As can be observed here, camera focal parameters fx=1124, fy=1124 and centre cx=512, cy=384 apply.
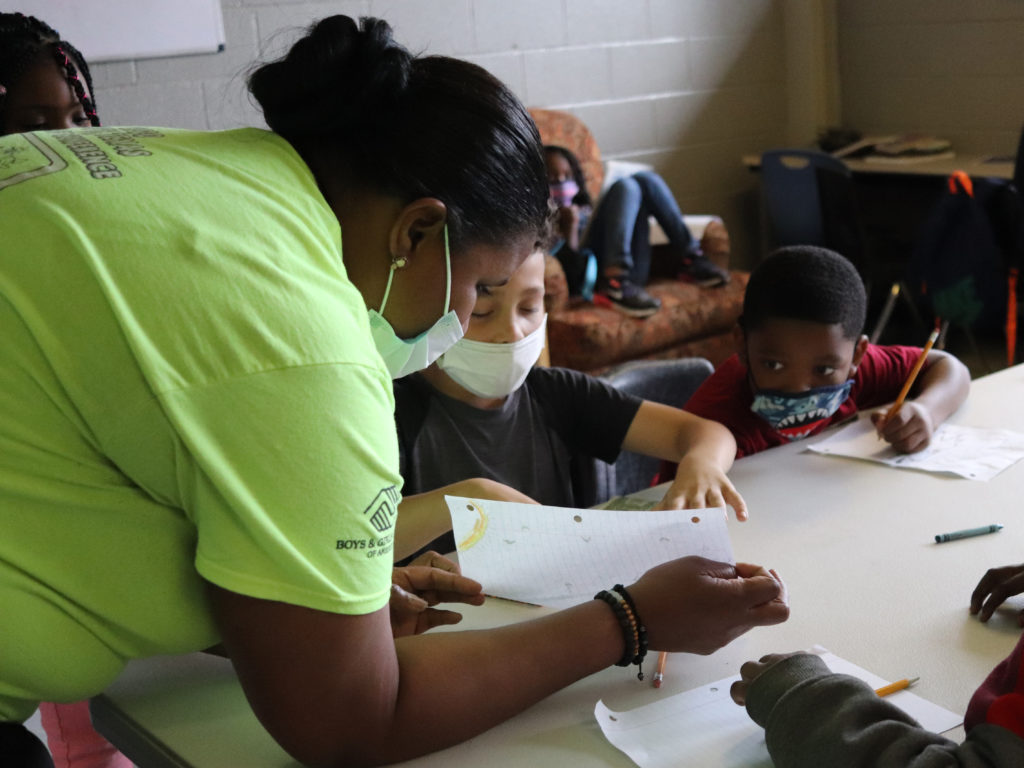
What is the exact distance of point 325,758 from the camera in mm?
861

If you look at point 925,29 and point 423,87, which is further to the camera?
point 925,29

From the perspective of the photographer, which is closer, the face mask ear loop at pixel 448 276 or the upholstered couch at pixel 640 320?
the face mask ear loop at pixel 448 276

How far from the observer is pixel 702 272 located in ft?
14.2

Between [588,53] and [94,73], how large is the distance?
2.12m

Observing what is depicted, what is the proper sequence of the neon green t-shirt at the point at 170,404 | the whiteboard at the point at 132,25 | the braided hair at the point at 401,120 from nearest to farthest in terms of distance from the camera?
the neon green t-shirt at the point at 170,404
the braided hair at the point at 401,120
the whiteboard at the point at 132,25

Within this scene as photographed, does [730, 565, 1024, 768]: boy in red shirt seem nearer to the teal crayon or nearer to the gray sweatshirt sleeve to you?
the gray sweatshirt sleeve

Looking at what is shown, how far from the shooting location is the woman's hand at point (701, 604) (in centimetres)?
102

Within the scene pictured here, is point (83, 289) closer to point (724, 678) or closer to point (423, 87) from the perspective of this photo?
point (423, 87)

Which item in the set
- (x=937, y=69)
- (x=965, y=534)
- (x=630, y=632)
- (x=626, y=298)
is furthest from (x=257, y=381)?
(x=937, y=69)

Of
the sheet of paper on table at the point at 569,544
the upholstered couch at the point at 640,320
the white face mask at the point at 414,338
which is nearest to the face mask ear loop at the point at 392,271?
the white face mask at the point at 414,338

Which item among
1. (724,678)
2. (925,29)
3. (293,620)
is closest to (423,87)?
(293,620)

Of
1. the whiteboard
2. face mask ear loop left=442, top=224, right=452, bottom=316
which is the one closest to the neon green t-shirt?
face mask ear loop left=442, top=224, right=452, bottom=316

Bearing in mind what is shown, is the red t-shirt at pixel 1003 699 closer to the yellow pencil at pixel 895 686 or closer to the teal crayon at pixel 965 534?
the yellow pencil at pixel 895 686

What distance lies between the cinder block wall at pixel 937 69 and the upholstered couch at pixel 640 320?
1.55m
